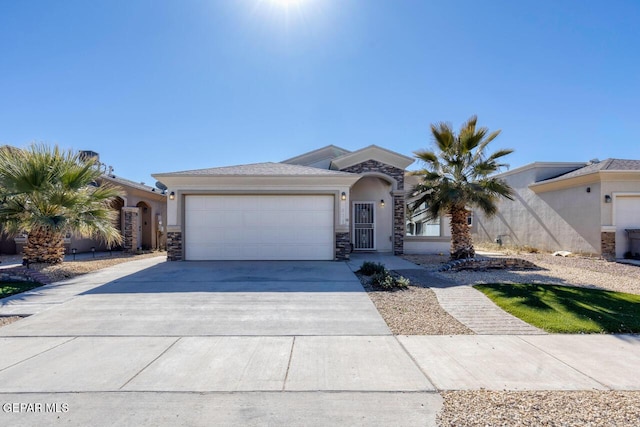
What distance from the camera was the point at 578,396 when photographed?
11.5 feet

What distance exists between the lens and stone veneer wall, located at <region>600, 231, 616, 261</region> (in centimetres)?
1396

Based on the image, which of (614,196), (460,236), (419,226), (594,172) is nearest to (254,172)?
(460,236)

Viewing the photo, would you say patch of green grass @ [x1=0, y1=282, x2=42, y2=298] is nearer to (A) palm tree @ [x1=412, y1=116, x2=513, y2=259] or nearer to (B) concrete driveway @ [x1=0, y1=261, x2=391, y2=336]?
(B) concrete driveway @ [x1=0, y1=261, x2=391, y2=336]

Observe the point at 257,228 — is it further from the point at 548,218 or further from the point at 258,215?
the point at 548,218

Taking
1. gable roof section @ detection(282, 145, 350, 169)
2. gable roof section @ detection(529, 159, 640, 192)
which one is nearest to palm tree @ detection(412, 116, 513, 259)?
gable roof section @ detection(529, 159, 640, 192)

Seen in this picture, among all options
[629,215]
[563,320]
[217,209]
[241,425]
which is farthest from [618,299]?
[217,209]

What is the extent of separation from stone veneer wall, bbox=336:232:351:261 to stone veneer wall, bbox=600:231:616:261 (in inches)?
428

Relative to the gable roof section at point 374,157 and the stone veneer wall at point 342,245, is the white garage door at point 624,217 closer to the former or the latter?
the gable roof section at point 374,157

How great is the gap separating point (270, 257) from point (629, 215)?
15.1 meters

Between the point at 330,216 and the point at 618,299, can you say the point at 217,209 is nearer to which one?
the point at 330,216

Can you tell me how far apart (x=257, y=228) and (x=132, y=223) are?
8425mm

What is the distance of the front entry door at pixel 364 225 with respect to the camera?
1595cm

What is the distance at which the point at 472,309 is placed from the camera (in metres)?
6.82

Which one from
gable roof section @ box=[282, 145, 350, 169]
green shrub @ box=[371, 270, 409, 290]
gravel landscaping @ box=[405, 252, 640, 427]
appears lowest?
gravel landscaping @ box=[405, 252, 640, 427]
